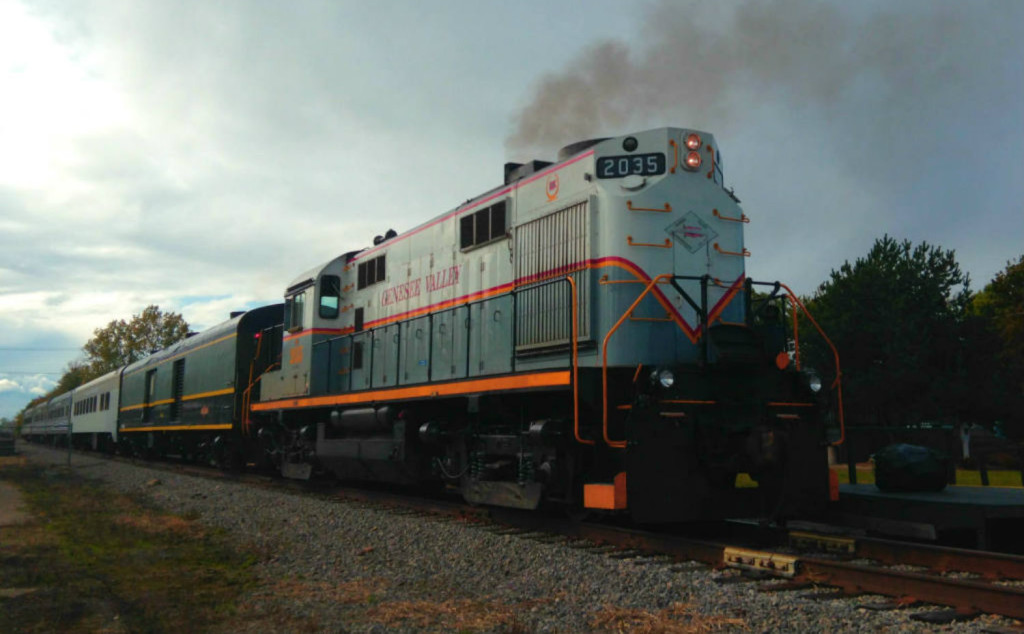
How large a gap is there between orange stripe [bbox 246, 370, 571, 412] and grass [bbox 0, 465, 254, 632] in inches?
101

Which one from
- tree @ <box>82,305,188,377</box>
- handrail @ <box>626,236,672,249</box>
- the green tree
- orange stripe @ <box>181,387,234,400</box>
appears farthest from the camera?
tree @ <box>82,305,188,377</box>

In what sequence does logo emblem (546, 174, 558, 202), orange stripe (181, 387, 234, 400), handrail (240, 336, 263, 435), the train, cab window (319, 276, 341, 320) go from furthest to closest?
orange stripe (181, 387, 234, 400) → handrail (240, 336, 263, 435) → cab window (319, 276, 341, 320) → logo emblem (546, 174, 558, 202) → the train

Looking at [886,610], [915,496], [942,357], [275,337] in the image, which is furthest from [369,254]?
[942,357]

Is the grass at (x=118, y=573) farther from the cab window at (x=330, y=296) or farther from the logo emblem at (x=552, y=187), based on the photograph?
the logo emblem at (x=552, y=187)

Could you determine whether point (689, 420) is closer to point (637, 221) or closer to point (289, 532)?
point (637, 221)

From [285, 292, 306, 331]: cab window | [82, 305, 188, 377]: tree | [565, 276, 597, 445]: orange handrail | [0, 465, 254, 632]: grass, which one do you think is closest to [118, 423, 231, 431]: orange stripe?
[285, 292, 306, 331]: cab window

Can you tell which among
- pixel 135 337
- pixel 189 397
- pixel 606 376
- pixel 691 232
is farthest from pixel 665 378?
pixel 135 337

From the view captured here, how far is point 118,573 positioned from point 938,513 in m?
6.75

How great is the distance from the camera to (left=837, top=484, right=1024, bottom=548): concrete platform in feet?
20.4

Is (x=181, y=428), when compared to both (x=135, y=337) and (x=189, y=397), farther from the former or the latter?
(x=135, y=337)

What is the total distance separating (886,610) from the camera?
15.0 ft

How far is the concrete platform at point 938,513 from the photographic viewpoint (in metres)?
6.23

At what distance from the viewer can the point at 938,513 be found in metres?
6.45

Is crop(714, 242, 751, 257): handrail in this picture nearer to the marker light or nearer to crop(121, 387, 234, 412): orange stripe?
the marker light
